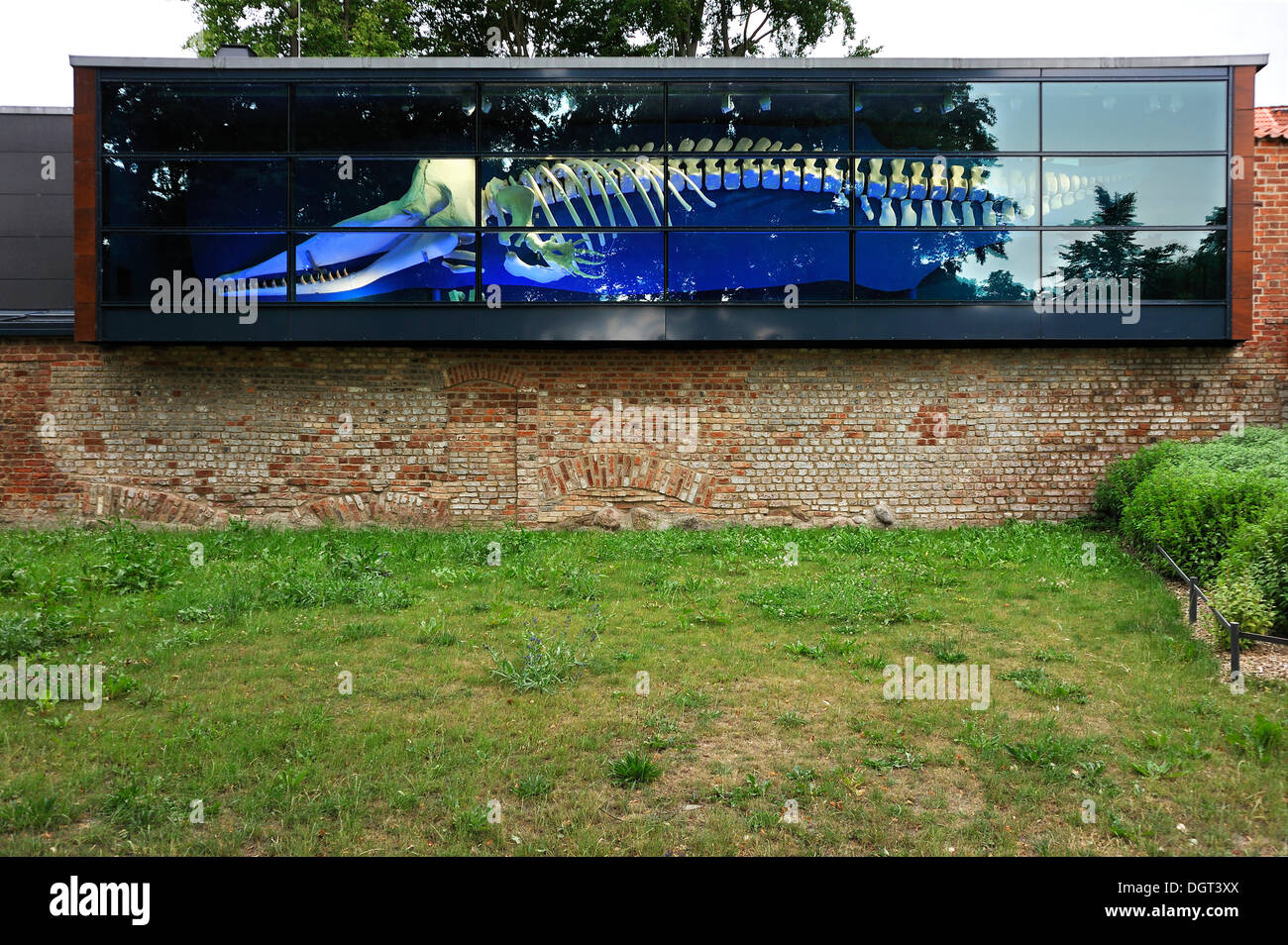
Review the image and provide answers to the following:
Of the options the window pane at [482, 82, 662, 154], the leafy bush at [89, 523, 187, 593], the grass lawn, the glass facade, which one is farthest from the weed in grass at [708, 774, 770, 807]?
the window pane at [482, 82, 662, 154]

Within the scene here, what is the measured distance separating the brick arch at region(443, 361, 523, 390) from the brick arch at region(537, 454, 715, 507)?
1.31 meters

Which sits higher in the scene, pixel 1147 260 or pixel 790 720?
pixel 1147 260

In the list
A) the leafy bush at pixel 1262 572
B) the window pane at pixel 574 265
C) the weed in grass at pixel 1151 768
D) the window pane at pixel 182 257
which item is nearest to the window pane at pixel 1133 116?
the window pane at pixel 574 265

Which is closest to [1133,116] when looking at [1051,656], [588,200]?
[588,200]

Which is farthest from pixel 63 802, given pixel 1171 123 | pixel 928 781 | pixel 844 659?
pixel 1171 123

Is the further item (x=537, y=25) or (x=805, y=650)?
(x=537, y=25)

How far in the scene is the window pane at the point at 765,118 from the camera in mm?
11195

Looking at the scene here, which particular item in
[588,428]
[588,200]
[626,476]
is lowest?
[626,476]

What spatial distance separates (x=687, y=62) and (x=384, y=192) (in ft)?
14.4

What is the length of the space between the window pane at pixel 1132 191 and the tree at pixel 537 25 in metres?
12.5

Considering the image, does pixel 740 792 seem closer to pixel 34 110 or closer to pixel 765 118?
pixel 765 118

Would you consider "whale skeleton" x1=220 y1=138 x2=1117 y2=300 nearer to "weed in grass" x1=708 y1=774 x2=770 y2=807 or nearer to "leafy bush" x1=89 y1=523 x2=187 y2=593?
"leafy bush" x1=89 y1=523 x2=187 y2=593

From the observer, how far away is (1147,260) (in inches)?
434

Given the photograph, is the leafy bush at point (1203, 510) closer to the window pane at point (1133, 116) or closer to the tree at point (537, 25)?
the window pane at point (1133, 116)
